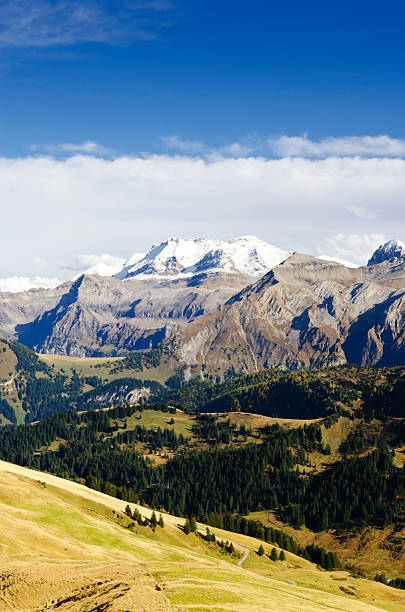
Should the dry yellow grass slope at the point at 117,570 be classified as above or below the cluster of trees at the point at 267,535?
above

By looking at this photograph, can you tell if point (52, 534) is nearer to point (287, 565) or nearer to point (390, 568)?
point (287, 565)

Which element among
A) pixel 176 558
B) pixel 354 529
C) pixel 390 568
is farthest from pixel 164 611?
pixel 354 529

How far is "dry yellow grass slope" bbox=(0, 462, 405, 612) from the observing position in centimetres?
4581

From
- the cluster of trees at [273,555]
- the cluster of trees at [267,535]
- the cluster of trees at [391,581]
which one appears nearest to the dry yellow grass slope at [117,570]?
the cluster of trees at [273,555]

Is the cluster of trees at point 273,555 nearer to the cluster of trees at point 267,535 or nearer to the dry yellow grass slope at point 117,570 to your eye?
the dry yellow grass slope at point 117,570

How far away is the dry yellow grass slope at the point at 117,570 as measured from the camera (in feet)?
150

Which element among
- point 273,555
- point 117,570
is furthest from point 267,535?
point 117,570

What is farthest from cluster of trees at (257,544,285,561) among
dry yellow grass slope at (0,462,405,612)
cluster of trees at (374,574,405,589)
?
cluster of trees at (374,574,405,589)

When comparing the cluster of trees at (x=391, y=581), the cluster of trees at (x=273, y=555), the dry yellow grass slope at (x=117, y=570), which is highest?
the dry yellow grass slope at (x=117, y=570)

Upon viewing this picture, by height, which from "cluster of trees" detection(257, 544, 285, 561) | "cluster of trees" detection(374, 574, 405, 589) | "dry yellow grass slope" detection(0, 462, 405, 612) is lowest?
"cluster of trees" detection(374, 574, 405, 589)

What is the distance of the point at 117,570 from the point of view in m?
52.6

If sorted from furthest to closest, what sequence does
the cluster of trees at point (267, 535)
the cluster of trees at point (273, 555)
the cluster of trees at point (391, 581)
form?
the cluster of trees at point (267, 535) → the cluster of trees at point (391, 581) → the cluster of trees at point (273, 555)

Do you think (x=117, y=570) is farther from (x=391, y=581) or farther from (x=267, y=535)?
(x=267, y=535)

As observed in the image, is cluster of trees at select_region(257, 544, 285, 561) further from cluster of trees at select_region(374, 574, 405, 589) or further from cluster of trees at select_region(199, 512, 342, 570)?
cluster of trees at select_region(374, 574, 405, 589)
